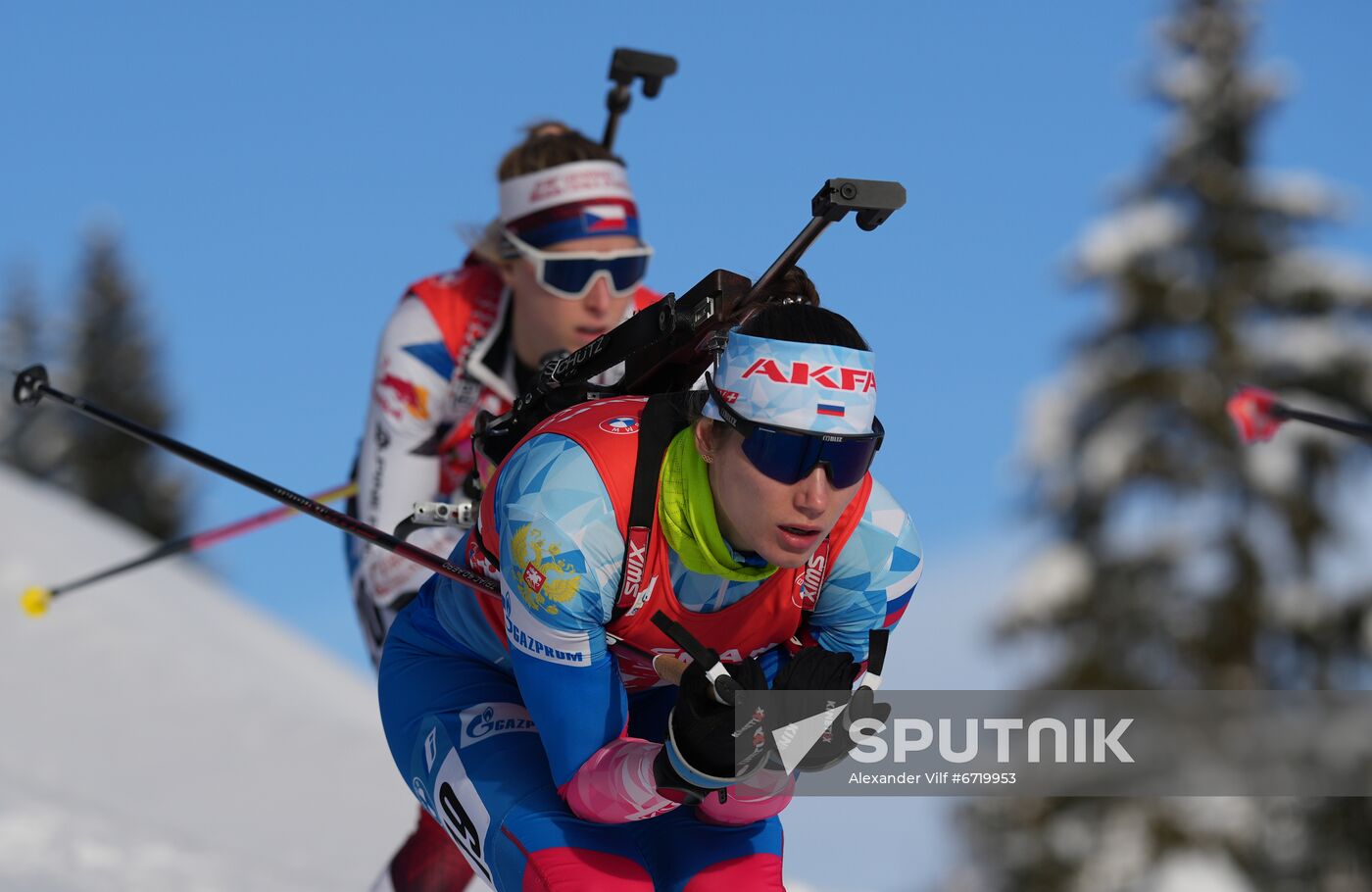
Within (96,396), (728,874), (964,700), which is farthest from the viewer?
(96,396)

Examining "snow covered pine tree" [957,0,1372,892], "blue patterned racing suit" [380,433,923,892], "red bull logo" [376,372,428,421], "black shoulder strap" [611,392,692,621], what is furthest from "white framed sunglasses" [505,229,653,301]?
"snow covered pine tree" [957,0,1372,892]

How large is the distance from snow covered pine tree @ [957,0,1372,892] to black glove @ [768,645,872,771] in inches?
711

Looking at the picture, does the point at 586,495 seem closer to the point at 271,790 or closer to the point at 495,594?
the point at 495,594

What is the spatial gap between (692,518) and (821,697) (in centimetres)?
43

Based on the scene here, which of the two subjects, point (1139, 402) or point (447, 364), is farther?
point (1139, 402)

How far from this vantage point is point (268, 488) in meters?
4.64

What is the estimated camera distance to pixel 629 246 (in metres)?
5.77

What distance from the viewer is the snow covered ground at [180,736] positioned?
794 cm

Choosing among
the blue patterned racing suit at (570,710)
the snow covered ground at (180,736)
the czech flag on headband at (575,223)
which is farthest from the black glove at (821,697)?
the snow covered ground at (180,736)

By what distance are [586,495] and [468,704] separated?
70cm

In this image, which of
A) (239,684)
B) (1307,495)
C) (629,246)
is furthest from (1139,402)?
(629,246)

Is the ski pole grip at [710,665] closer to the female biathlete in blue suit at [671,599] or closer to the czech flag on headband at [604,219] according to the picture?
the female biathlete in blue suit at [671,599]

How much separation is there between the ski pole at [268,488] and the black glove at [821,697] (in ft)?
0.91

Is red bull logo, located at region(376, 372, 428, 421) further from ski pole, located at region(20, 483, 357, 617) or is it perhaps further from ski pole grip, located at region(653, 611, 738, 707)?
ski pole grip, located at region(653, 611, 738, 707)
